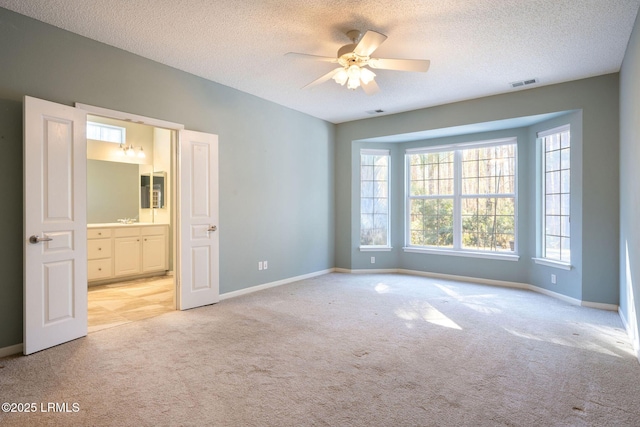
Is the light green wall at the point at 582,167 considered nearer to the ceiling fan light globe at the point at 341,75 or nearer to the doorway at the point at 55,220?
the ceiling fan light globe at the point at 341,75

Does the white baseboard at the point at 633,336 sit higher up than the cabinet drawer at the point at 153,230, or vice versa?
the cabinet drawer at the point at 153,230

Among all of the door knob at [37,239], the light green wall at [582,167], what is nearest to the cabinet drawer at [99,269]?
the door knob at [37,239]

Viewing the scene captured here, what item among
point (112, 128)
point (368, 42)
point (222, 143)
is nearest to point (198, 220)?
point (222, 143)

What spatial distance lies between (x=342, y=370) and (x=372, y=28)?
2931 millimetres

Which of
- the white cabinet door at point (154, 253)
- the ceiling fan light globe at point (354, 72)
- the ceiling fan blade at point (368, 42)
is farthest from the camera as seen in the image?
the white cabinet door at point (154, 253)

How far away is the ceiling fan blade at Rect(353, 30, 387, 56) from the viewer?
275cm

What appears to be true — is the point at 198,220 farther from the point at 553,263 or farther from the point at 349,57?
the point at 553,263

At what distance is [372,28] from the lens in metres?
3.23

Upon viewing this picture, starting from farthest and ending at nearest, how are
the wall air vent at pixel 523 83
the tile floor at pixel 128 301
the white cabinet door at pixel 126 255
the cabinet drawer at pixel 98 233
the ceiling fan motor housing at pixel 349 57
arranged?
the white cabinet door at pixel 126 255, the cabinet drawer at pixel 98 233, the wall air vent at pixel 523 83, the tile floor at pixel 128 301, the ceiling fan motor housing at pixel 349 57

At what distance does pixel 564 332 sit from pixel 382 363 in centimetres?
202

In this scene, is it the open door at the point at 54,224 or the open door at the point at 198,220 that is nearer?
the open door at the point at 54,224

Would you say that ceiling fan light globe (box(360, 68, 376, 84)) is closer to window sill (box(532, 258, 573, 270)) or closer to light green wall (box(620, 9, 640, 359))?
light green wall (box(620, 9, 640, 359))

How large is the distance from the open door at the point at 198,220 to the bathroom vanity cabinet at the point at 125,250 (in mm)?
2207

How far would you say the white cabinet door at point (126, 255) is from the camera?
5.72m
